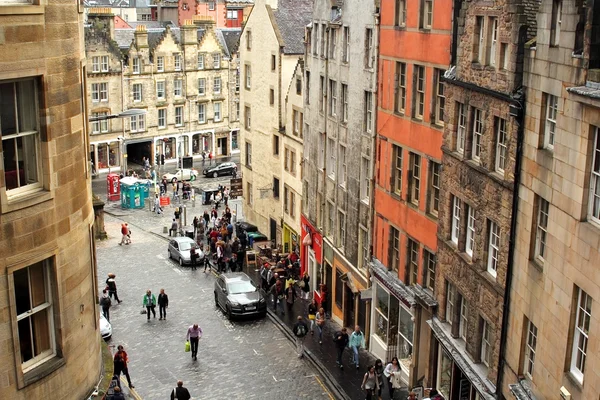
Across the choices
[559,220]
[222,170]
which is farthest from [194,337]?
[222,170]

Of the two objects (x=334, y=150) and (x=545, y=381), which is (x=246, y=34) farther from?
(x=545, y=381)

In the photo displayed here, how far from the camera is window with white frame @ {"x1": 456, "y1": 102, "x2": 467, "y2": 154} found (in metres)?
24.6

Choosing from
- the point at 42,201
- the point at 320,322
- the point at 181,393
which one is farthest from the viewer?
the point at 320,322

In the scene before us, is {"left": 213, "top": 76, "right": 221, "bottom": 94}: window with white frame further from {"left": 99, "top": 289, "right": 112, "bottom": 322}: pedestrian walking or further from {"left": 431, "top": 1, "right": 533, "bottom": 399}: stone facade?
{"left": 431, "top": 1, "right": 533, "bottom": 399}: stone facade

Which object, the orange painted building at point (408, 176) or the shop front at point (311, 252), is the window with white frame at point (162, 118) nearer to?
the shop front at point (311, 252)

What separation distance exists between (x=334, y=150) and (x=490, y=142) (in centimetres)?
1537

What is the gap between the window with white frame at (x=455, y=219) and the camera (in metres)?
25.3

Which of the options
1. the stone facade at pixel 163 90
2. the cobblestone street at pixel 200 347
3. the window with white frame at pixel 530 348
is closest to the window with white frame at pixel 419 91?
the window with white frame at pixel 530 348

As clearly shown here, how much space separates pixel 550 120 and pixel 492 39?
456cm

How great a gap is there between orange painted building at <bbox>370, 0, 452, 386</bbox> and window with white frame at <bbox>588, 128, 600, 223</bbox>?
10.2m

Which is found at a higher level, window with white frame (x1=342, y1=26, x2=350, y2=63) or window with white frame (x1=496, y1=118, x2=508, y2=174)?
window with white frame (x1=342, y1=26, x2=350, y2=63)

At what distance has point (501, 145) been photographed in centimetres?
2205

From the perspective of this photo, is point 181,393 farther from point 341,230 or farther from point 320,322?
point 341,230

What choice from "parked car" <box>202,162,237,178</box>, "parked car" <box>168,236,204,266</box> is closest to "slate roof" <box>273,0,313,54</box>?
"parked car" <box>168,236,204,266</box>
